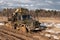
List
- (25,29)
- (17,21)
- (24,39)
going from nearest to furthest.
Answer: (24,39) < (25,29) < (17,21)

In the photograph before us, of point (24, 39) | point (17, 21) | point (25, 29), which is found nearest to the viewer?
point (24, 39)

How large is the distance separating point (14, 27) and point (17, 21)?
1031 millimetres

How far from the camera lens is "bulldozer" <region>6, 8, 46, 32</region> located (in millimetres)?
28872

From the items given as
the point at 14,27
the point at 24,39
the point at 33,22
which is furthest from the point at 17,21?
the point at 24,39

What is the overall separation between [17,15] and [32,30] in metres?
5.77

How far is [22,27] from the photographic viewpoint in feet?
94.5

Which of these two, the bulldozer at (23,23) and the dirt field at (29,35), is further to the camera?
the bulldozer at (23,23)

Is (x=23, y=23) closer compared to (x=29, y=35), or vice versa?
(x=29, y=35)

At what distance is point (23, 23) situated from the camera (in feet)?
99.1

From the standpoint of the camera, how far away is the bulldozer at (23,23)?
94.7ft

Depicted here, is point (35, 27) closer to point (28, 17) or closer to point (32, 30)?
point (32, 30)

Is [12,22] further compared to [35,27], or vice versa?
[12,22]

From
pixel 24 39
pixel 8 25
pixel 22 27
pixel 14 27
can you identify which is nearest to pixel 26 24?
pixel 22 27

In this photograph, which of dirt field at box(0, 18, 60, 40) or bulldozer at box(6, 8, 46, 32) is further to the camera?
bulldozer at box(6, 8, 46, 32)
